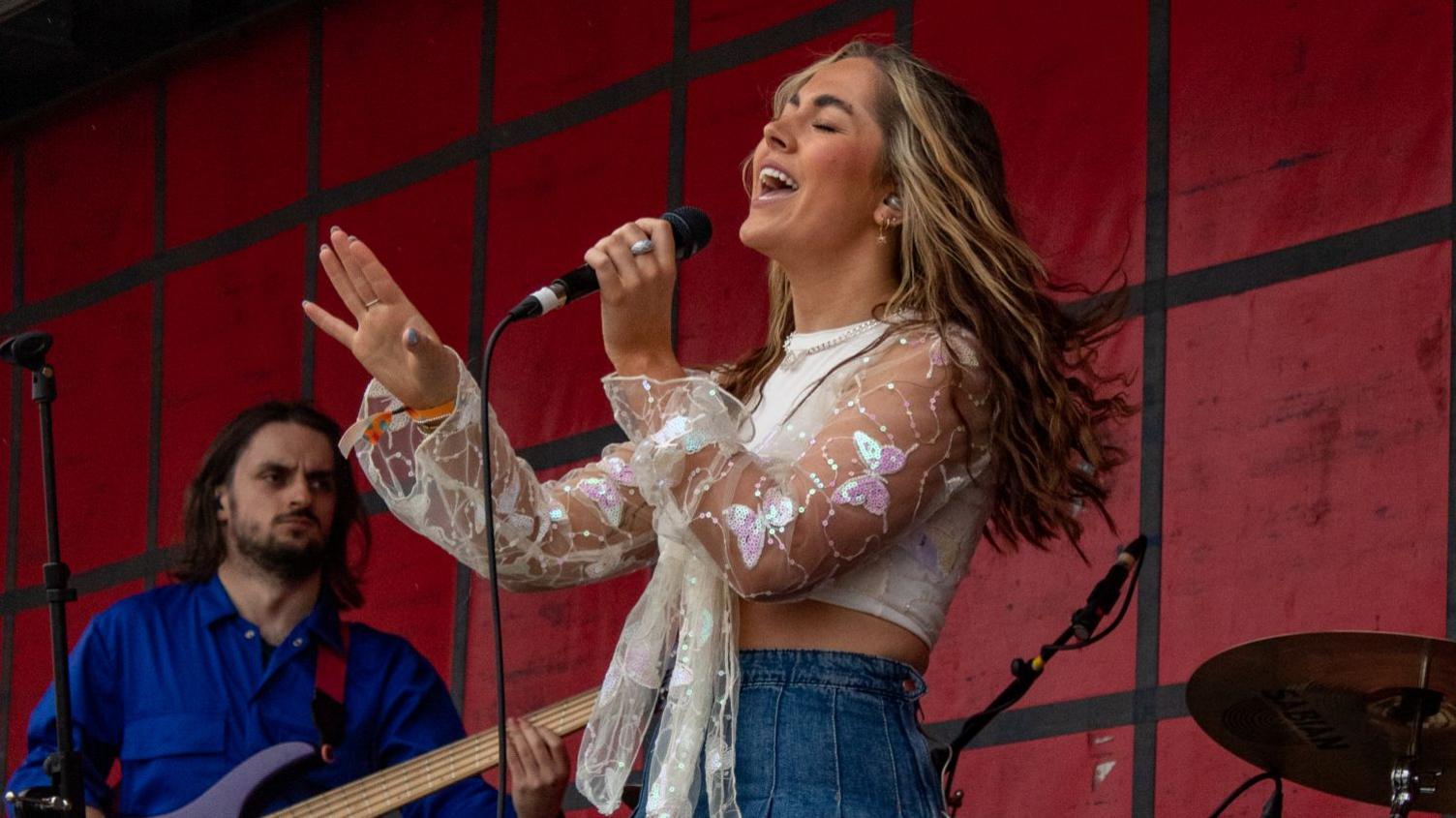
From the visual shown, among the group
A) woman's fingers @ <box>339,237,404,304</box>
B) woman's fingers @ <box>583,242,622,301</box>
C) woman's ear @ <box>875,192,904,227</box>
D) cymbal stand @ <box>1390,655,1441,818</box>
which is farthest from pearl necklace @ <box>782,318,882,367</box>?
cymbal stand @ <box>1390,655,1441,818</box>

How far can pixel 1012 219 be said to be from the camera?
2766 mm

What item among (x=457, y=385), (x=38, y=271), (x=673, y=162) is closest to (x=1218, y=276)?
(x=673, y=162)

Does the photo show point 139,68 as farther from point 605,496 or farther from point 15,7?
point 605,496

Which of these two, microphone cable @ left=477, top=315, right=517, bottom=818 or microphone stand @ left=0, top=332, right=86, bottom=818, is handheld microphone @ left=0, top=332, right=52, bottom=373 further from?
microphone cable @ left=477, top=315, right=517, bottom=818

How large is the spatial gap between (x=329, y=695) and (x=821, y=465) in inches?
86.8

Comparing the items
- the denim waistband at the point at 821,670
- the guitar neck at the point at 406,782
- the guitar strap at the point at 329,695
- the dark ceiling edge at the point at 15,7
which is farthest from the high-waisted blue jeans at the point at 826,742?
the dark ceiling edge at the point at 15,7

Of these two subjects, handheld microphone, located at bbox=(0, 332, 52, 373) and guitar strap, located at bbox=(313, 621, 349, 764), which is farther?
guitar strap, located at bbox=(313, 621, 349, 764)

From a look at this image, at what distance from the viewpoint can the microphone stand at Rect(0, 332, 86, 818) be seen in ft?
11.4

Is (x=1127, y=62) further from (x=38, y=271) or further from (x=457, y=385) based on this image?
(x=38, y=271)

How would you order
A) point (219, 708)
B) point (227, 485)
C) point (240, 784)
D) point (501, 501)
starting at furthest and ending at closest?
point (227, 485)
point (219, 708)
point (240, 784)
point (501, 501)

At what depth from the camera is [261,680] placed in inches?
176

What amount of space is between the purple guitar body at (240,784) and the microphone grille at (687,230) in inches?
79.1

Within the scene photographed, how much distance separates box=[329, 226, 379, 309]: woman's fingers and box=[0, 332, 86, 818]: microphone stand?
1156 mm

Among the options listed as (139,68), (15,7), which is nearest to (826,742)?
(15,7)
